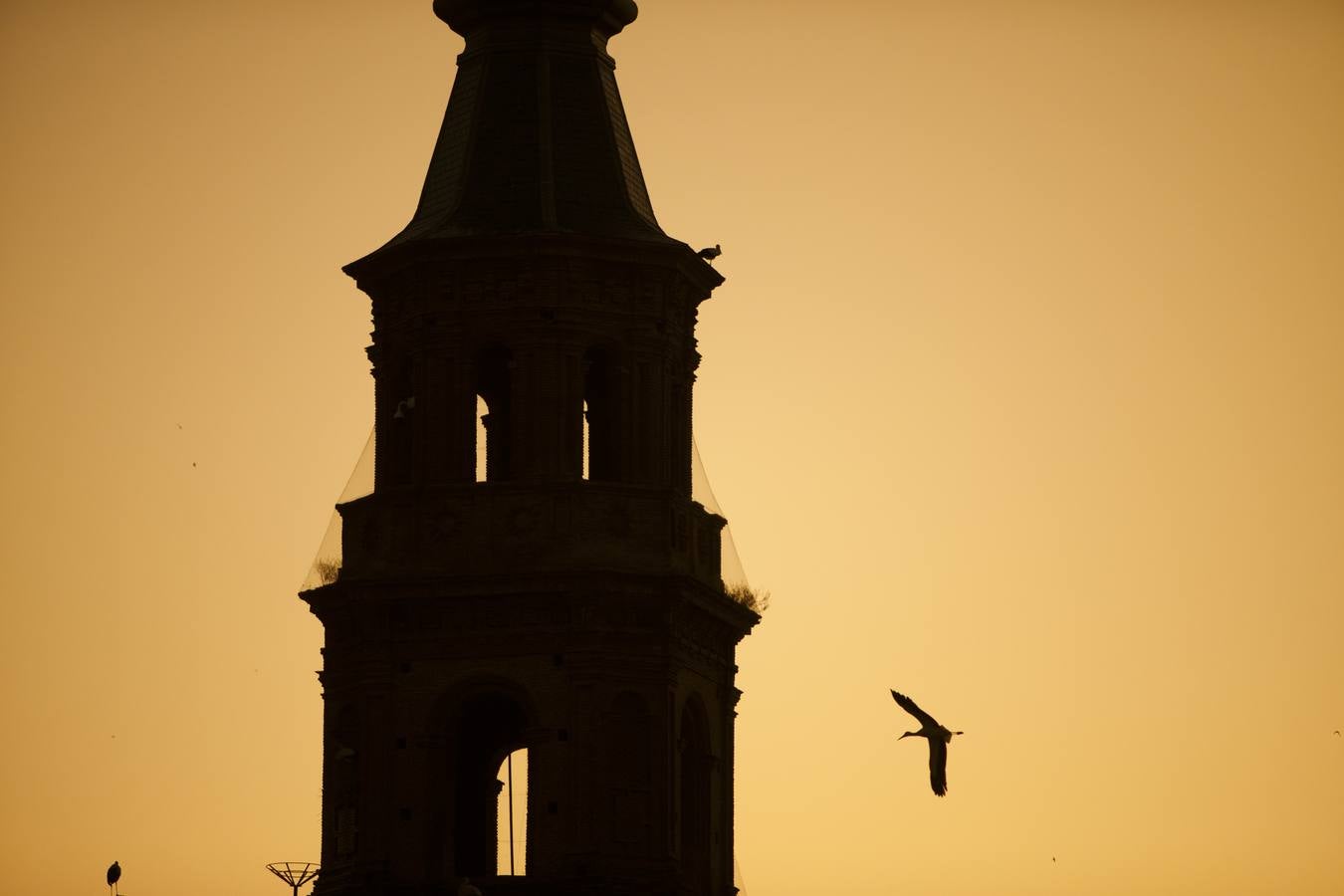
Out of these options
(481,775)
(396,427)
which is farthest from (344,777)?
(396,427)

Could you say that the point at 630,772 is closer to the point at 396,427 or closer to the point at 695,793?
the point at 695,793

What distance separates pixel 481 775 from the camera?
128 metres

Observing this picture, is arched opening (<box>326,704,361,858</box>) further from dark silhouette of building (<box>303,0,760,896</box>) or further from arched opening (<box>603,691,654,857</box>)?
arched opening (<box>603,691,654,857</box>)

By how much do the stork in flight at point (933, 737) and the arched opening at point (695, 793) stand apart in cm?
601

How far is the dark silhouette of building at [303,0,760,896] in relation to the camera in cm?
12419

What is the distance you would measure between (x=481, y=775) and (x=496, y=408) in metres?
7.24

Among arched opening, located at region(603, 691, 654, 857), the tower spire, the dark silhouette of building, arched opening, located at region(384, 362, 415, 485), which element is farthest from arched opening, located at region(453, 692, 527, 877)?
the tower spire

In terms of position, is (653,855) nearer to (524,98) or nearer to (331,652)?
(331,652)

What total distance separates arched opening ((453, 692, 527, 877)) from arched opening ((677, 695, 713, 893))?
3.17 m

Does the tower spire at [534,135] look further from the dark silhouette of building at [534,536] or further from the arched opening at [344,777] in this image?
the arched opening at [344,777]

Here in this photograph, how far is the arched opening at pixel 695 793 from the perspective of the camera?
413ft

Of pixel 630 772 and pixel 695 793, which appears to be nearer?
pixel 630 772

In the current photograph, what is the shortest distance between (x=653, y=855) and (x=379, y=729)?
575 cm

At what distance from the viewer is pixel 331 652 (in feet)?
414
